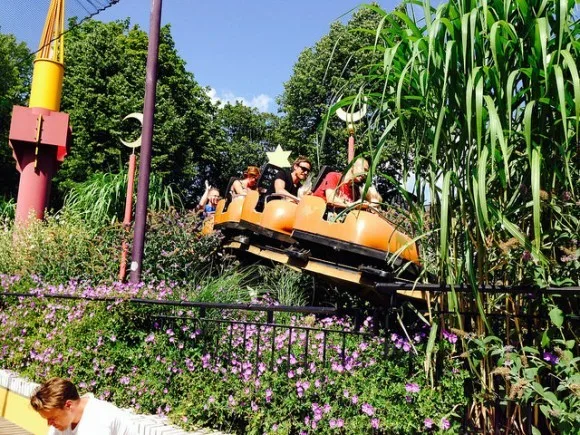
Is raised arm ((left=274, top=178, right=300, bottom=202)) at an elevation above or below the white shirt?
above

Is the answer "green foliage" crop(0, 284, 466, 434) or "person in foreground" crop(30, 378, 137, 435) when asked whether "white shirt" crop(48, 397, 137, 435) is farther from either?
"green foliage" crop(0, 284, 466, 434)

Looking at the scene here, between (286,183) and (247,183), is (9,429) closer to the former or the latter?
(286,183)

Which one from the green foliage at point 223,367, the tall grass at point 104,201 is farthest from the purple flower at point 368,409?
the tall grass at point 104,201

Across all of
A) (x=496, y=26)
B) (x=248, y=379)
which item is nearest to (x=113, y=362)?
(x=248, y=379)

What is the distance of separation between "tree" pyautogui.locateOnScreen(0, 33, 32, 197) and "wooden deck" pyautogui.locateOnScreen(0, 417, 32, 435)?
2278 centimetres

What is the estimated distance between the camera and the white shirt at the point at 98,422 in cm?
278

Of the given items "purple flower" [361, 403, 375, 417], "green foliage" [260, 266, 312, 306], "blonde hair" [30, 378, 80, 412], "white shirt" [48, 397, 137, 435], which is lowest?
"white shirt" [48, 397, 137, 435]

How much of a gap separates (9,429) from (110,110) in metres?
19.1

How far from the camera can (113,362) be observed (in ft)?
15.5

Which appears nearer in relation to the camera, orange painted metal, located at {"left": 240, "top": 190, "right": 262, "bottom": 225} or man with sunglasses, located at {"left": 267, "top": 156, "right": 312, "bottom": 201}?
orange painted metal, located at {"left": 240, "top": 190, "right": 262, "bottom": 225}

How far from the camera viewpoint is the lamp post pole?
217 inches

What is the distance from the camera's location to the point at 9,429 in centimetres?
518

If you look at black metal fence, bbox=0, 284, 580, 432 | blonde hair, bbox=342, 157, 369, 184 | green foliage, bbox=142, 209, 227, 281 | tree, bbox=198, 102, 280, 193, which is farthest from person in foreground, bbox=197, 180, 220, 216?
tree, bbox=198, 102, 280, 193

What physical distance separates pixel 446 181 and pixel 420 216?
0.43m
